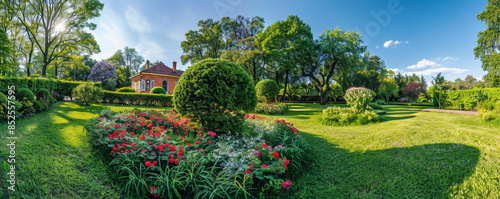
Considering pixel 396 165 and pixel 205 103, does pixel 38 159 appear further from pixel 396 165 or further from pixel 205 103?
pixel 396 165

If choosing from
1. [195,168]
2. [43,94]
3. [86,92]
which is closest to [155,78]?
[86,92]

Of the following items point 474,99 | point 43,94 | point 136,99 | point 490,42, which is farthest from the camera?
point 490,42

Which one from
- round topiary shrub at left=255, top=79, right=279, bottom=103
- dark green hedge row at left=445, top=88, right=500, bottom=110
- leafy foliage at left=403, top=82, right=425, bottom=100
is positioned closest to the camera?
dark green hedge row at left=445, top=88, right=500, bottom=110

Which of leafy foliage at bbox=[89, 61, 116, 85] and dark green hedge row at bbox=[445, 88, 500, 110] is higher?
leafy foliage at bbox=[89, 61, 116, 85]

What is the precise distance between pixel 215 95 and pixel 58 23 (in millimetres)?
27191

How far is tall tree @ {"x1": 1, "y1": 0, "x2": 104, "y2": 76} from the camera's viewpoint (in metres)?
18.8

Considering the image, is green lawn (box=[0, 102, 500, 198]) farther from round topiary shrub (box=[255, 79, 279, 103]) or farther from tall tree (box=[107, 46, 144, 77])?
tall tree (box=[107, 46, 144, 77])

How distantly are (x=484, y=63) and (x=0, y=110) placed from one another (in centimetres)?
3052

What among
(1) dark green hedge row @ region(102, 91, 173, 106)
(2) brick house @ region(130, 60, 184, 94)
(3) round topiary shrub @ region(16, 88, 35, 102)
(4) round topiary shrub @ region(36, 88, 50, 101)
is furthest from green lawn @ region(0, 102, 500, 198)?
(2) brick house @ region(130, 60, 184, 94)

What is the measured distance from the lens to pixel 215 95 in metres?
3.78

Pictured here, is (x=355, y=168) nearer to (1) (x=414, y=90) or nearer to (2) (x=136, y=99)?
(2) (x=136, y=99)

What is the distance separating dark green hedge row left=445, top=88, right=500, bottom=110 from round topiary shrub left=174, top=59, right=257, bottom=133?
12.5 m

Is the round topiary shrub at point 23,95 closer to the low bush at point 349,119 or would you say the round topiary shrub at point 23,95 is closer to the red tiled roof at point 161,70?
the low bush at point 349,119

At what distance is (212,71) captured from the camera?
3.90 m
